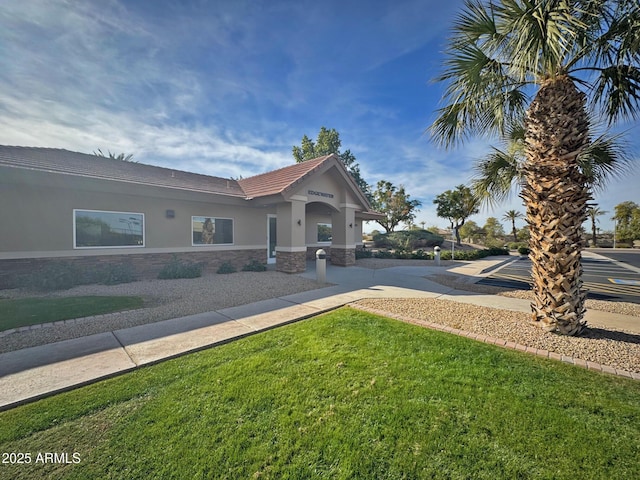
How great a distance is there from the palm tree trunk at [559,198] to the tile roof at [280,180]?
343 inches

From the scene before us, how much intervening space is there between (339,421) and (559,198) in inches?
215

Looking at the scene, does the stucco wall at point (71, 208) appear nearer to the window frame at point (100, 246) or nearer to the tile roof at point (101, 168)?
the window frame at point (100, 246)

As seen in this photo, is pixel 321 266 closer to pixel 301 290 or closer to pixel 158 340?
pixel 301 290

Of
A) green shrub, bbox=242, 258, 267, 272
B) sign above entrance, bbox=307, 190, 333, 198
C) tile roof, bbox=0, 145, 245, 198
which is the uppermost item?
tile roof, bbox=0, 145, 245, 198

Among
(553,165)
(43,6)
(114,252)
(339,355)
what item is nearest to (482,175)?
(553,165)

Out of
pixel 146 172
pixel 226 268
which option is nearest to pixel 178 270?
pixel 226 268

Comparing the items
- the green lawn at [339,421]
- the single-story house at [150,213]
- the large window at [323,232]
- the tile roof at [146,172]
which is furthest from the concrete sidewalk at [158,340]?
the large window at [323,232]

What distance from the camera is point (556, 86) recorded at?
4.96 m

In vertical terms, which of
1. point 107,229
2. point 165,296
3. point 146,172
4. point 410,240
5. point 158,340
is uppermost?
point 146,172

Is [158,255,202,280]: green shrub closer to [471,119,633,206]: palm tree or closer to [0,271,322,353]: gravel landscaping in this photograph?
[0,271,322,353]: gravel landscaping

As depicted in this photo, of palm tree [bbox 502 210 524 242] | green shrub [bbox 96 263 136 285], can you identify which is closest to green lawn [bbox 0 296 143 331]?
green shrub [bbox 96 263 136 285]

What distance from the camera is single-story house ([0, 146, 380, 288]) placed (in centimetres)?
880

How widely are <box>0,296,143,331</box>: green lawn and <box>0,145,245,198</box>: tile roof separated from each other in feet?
15.2

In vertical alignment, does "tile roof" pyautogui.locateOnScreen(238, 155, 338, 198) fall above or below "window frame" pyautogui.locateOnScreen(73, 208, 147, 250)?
above
